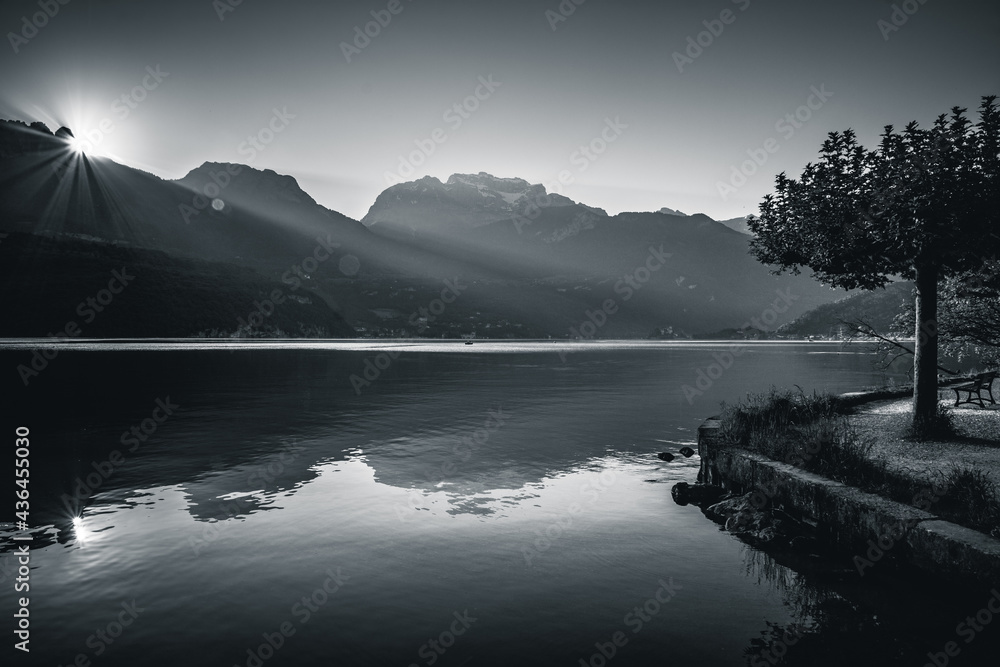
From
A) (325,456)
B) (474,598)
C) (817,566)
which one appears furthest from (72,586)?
(817,566)

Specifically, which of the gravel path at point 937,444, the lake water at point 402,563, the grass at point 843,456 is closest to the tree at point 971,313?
the gravel path at point 937,444

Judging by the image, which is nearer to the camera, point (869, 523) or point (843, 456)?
point (869, 523)

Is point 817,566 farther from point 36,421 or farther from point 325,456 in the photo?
point 36,421

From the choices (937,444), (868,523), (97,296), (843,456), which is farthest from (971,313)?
(97,296)

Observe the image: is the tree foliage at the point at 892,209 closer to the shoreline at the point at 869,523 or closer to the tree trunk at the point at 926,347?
the tree trunk at the point at 926,347

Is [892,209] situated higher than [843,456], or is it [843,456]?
[892,209]

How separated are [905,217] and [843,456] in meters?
5.36

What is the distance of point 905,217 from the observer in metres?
12.4

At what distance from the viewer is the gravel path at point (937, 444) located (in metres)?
11.8

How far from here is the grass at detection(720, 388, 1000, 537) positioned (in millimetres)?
9359

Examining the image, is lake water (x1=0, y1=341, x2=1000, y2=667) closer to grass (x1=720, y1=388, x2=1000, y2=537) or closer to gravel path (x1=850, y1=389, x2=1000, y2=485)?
grass (x1=720, y1=388, x2=1000, y2=537)

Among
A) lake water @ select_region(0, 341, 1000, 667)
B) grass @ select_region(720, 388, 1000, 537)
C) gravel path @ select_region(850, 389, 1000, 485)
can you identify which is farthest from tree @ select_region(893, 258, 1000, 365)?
lake water @ select_region(0, 341, 1000, 667)

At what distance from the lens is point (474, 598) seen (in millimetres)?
8703

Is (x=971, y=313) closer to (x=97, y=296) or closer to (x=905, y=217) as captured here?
(x=905, y=217)
